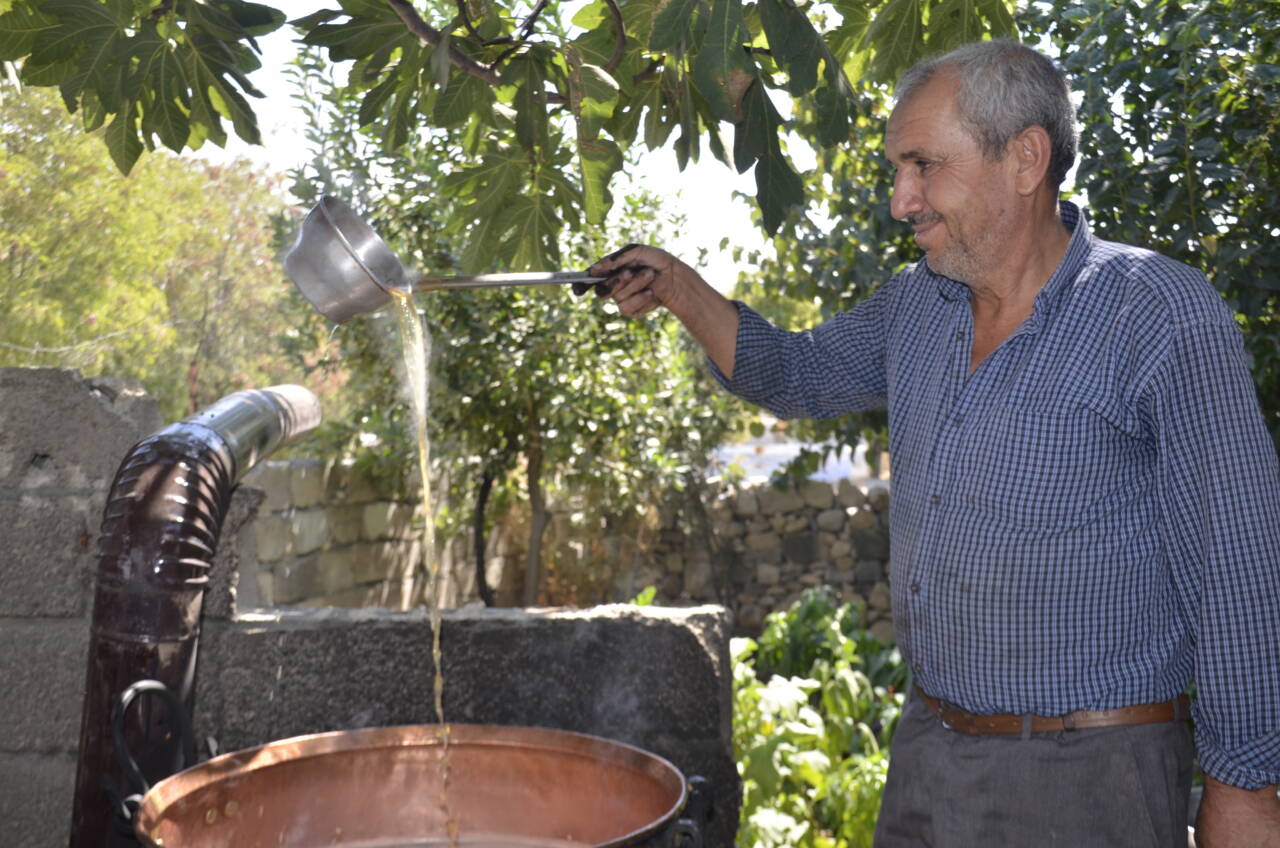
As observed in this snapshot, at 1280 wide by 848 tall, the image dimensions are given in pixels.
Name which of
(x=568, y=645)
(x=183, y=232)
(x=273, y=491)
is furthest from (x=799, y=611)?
(x=183, y=232)

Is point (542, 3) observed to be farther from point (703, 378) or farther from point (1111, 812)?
→ point (703, 378)

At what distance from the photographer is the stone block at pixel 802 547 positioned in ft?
27.4

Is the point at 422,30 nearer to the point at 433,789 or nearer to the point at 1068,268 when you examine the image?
the point at 1068,268

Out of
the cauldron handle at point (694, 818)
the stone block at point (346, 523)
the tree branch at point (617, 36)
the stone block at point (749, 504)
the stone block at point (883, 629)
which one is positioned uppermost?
the tree branch at point (617, 36)

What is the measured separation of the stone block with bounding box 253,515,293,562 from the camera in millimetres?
5996

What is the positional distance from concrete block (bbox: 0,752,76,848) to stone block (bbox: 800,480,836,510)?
6341 mm

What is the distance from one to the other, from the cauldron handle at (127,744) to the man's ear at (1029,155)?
1.49m

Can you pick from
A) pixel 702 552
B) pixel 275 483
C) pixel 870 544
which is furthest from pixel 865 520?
pixel 275 483

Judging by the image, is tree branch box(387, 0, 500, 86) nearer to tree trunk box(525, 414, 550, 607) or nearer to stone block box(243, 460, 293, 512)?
stone block box(243, 460, 293, 512)

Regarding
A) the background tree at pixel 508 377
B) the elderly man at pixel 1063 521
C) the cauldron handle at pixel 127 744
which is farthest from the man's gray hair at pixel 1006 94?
the background tree at pixel 508 377

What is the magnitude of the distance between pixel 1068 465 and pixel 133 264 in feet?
20.9

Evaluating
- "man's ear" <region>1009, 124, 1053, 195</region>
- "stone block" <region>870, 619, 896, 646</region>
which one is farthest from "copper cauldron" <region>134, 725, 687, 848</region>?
"stone block" <region>870, 619, 896, 646</region>

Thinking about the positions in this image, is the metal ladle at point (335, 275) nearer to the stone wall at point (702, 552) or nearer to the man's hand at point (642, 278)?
the man's hand at point (642, 278)

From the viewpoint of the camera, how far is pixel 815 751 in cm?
384
